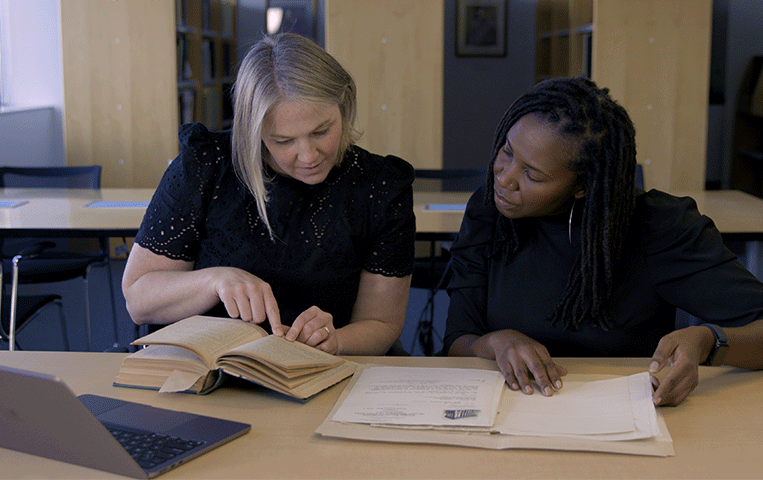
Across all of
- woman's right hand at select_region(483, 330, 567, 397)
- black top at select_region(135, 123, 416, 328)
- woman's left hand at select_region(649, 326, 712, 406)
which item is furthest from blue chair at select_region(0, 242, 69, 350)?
woman's left hand at select_region(649, 326, 712, 406)

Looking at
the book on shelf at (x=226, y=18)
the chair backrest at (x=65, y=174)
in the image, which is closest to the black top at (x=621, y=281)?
the chair backrest at (x=65, y=174)

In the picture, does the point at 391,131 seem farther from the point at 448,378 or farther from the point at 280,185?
the point at 448,378

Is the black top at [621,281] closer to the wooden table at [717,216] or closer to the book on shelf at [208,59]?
the wooden table at [717,216]

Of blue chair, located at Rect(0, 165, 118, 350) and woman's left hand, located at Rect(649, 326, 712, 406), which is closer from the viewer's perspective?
woman's left hand, located at Rect(649, 326, 712, 406)

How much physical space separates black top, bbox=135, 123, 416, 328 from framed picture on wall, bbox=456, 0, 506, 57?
564 cm

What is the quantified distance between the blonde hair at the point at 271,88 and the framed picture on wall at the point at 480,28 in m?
5.66

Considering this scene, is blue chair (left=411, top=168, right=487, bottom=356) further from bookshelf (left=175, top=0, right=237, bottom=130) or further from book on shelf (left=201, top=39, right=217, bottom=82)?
book on shelf (left=201, top=39, right=217, bottom=82)

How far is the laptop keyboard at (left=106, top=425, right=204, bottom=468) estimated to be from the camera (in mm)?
904

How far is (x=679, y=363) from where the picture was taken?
110cm

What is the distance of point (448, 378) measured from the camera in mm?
1153

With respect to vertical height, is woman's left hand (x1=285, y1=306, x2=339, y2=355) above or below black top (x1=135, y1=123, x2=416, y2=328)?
below

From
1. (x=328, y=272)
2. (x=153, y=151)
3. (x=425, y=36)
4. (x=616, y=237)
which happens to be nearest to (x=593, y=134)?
(x=616, y=237)

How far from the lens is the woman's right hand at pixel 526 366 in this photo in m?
1.12

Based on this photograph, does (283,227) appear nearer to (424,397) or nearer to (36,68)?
(424,397)
